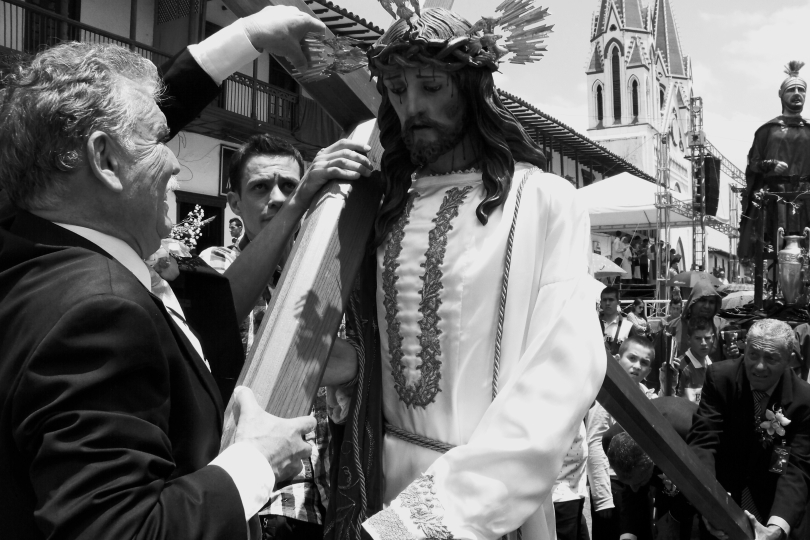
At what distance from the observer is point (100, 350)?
104 cm

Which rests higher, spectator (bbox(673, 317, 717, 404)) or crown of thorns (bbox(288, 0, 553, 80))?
crown of thorns (bbox(288, 0, 553, 80))

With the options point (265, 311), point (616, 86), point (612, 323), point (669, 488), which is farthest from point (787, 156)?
point (616, 86)

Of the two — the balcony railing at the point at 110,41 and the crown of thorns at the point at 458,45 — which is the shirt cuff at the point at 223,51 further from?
the balcony railing at the point at 110,41

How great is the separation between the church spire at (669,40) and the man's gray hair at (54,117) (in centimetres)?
6565

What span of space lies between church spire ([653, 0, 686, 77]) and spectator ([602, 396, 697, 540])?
63.0 meters

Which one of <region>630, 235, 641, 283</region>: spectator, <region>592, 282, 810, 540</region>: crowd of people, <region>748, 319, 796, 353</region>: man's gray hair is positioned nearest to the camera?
<region>592, 282, 810, 540</region>: crowd of people

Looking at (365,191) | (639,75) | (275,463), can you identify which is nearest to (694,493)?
(365,191)

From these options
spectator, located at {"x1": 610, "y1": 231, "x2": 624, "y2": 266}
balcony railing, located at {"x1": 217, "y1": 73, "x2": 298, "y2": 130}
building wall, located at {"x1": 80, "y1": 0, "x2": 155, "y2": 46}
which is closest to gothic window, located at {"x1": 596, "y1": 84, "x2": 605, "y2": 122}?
spectator, located at {"x1": 610, "y1": 231, "x2": 624, "y2": 266}

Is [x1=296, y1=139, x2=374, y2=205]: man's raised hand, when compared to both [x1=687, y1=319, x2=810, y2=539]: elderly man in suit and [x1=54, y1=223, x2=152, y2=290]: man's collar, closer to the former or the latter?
[x1=54, y1=223, x2=152, y2=290]: man's collar

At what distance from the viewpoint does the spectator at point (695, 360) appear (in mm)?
5619

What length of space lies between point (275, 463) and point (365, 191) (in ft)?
2.39

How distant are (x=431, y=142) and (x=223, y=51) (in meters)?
0.62

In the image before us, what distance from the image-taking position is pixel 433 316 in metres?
1.67

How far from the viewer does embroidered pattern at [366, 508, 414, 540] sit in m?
1.39
